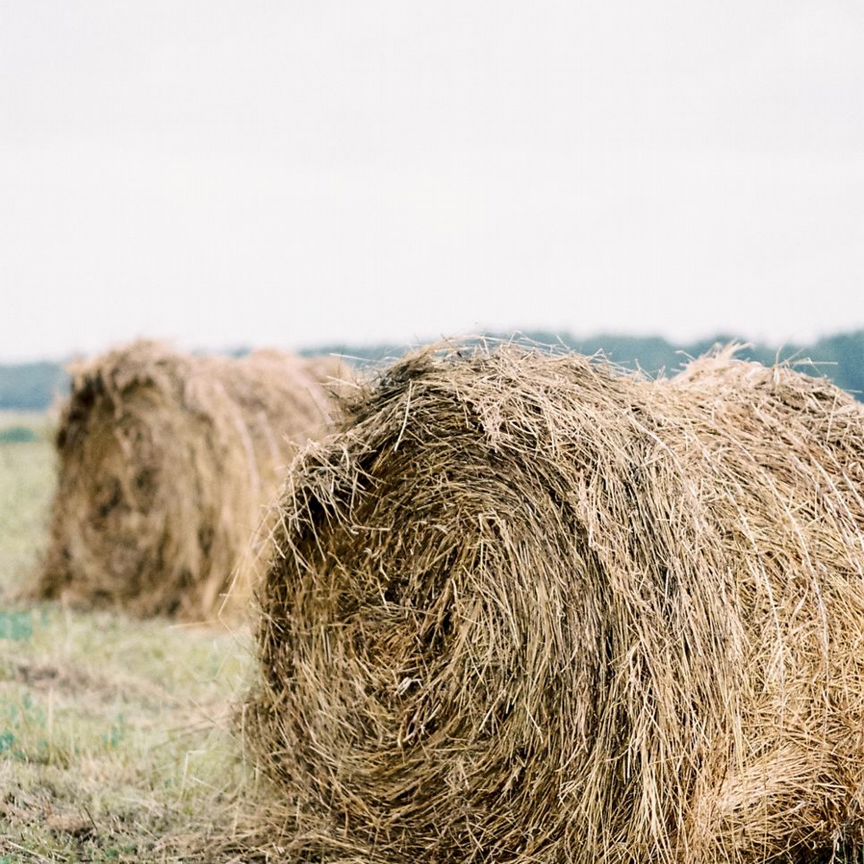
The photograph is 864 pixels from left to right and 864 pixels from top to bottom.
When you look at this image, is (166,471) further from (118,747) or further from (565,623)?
(565,623)

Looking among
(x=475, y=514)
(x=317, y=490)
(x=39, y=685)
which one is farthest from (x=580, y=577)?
(x=39, y=685)

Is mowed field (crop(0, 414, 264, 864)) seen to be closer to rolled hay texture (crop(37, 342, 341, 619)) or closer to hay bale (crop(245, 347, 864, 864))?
hay bale (crop(245, 347, 864, 864))

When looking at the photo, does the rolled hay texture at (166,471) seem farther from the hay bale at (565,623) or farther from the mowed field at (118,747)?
the hay bale at (565,623)

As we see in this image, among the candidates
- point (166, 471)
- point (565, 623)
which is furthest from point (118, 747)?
point (166, 471)

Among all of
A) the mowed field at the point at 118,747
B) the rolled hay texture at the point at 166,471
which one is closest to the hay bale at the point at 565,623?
the mowed field at the point at 118,747

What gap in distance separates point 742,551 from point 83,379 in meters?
7.11

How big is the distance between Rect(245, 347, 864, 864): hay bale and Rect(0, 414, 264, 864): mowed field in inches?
15.1

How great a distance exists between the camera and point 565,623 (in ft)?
12.4

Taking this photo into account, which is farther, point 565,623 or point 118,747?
point 118,747

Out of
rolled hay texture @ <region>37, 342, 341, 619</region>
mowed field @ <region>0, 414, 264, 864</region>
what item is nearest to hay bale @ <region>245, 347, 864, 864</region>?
mowed field @ <region>0, 414, 264, 864</region>

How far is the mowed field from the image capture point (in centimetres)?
Result: 432

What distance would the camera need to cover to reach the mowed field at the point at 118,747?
4.32 m

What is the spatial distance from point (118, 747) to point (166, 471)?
13.2 feet

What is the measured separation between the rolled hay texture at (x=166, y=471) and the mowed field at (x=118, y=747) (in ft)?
2.69
